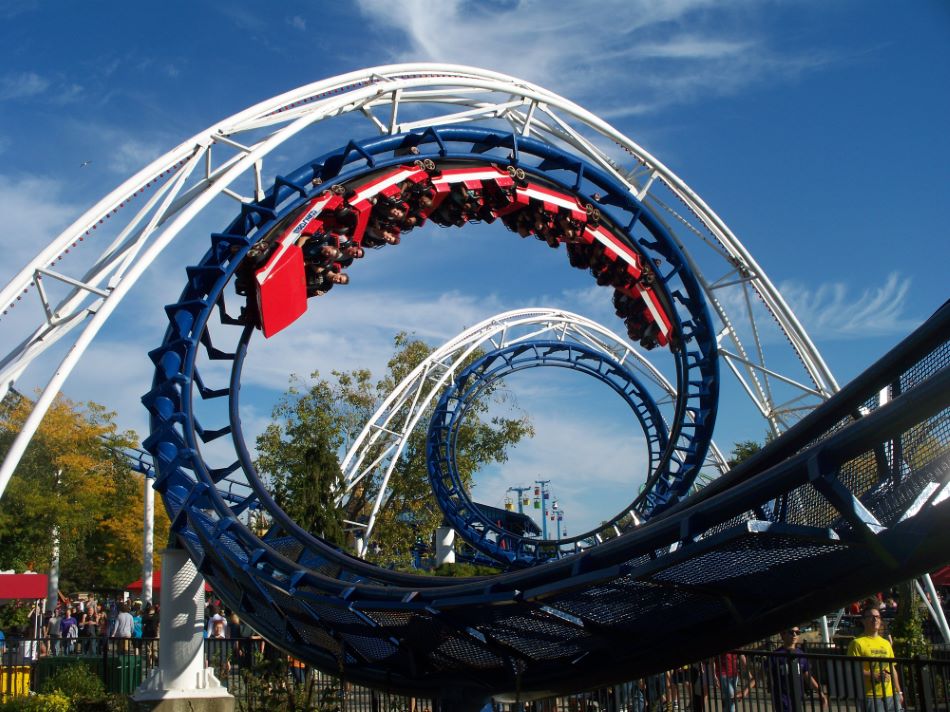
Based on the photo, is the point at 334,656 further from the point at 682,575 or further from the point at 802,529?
the point at 802,529

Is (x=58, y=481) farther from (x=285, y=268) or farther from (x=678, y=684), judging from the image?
(x=678, y=684)

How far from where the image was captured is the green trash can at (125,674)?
11.5 m

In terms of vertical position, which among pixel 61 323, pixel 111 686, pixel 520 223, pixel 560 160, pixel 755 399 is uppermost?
pixel 560 160

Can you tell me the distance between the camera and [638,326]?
1446 centimetres

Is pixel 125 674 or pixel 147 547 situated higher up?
pixel 147 547

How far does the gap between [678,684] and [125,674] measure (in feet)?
22.9

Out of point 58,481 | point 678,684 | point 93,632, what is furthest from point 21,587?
point 678,684

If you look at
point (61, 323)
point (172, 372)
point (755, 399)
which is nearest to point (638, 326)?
point (755, 399)

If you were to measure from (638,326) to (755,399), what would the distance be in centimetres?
295

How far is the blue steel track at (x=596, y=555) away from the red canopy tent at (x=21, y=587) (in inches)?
770

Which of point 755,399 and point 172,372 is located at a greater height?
point 755,399

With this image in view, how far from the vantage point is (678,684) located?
8617 mm

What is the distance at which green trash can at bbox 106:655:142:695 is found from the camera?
451 inches

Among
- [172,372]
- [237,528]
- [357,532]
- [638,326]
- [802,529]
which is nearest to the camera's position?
[802,529]
